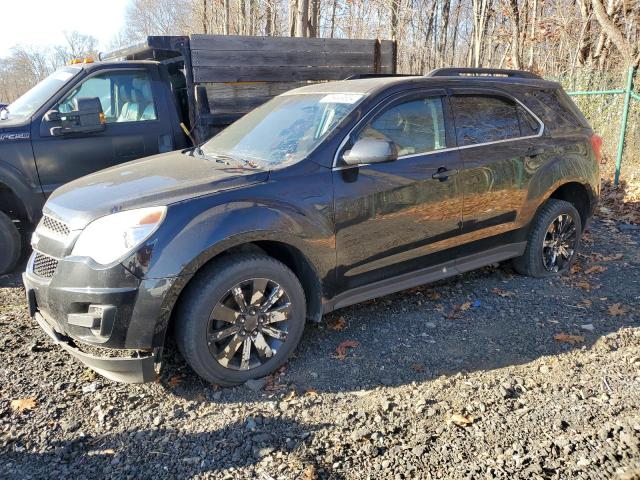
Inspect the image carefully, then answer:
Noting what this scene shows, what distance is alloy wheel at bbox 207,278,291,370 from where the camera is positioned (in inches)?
121

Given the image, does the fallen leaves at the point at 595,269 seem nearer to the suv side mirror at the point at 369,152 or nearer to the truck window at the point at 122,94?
the suv side mirror at the point at 369,152

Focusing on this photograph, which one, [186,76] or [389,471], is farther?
[186,76]

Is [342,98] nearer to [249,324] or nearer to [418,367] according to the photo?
[249,324]

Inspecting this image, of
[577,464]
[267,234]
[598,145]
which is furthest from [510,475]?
[598,145]

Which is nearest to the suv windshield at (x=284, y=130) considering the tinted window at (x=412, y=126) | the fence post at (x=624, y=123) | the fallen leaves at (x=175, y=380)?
the tinted window at (x=412, y=126)

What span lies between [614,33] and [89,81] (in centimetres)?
1021

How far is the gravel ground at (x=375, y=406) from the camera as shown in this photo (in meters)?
2.52

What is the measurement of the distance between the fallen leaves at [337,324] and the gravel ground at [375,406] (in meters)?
0.02

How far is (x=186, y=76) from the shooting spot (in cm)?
584

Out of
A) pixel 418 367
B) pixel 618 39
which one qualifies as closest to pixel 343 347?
pixel 418 367

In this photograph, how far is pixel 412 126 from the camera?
12.6 feet

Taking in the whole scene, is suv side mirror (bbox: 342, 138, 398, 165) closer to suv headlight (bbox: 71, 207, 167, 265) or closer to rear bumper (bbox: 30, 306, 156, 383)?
suv headlight (bbox: 71, 207, 167, 265)

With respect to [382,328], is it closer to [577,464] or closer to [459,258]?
[459,258]

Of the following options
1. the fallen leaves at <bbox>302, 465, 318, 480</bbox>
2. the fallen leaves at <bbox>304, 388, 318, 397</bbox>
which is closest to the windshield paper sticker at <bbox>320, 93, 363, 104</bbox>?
the fallen leaves at <bbox>304, 388, 318, 397</bbox>
